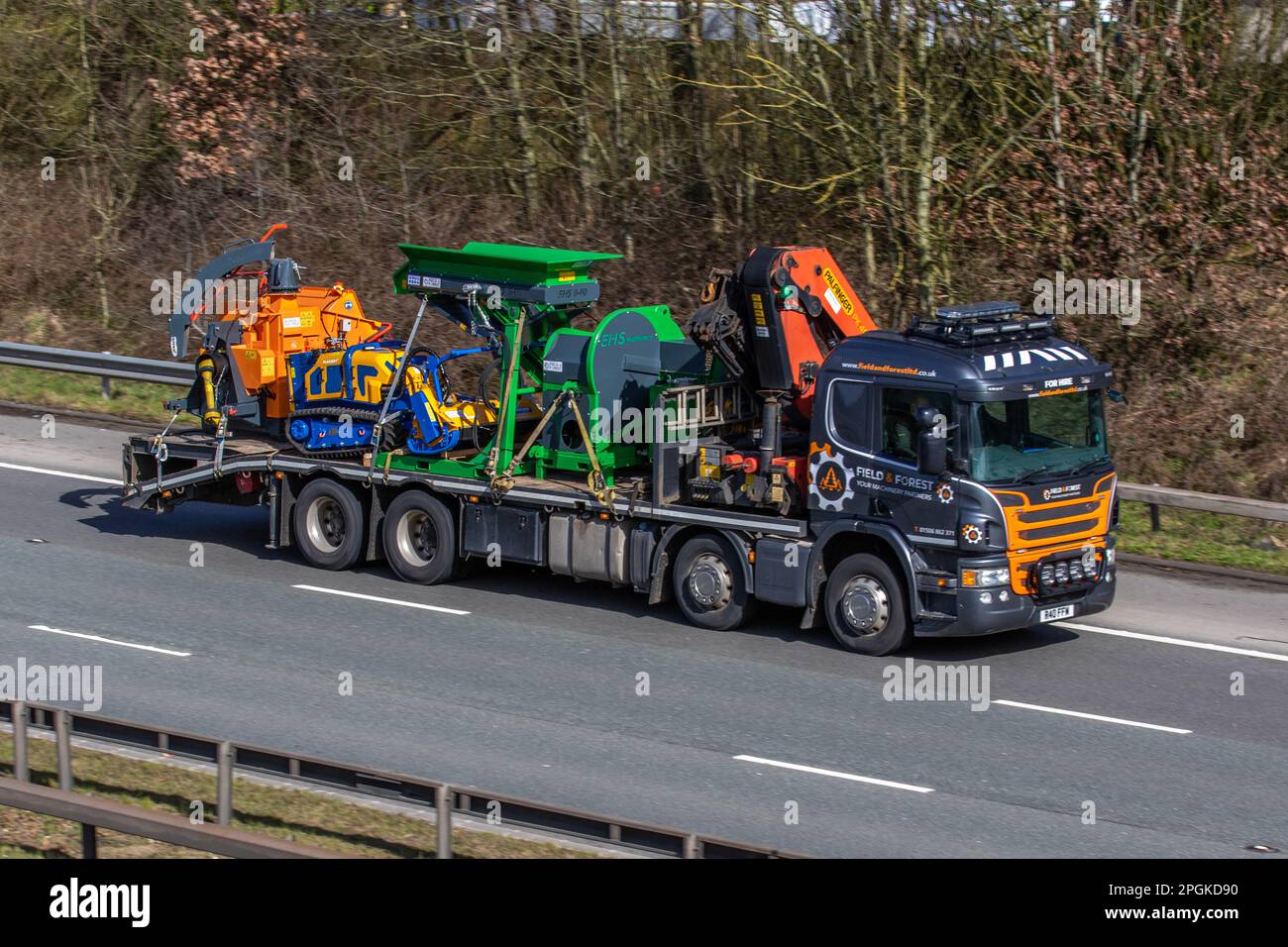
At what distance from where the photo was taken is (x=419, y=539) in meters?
16.3

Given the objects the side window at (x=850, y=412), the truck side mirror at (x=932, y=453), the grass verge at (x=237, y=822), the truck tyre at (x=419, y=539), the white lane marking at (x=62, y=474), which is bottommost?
the grass verge at (x=237, y=822)

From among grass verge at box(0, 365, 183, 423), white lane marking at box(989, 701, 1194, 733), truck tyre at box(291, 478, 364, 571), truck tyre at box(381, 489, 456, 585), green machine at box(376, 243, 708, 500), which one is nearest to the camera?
white lane marking at box(989, 701, 1194, 733)

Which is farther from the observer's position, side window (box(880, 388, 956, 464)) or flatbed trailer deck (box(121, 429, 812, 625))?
flatbed trailer deck (box(121, 429, 812, 625))

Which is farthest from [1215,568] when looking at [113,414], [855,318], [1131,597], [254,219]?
[254,219]

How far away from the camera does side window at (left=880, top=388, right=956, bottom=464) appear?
1328 cm

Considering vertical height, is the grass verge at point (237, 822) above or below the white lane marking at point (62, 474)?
below

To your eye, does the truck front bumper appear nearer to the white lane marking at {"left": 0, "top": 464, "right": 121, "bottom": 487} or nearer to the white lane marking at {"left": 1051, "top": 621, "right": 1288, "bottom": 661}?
the white lane marking at {"left": 1051, "top": 621, "right": 1288, "bottom": 661}

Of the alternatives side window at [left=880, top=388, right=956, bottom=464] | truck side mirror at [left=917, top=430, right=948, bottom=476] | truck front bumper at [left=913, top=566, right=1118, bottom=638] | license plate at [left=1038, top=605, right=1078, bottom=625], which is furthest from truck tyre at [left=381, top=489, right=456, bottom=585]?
license plate at [left=1038, top=605, right=1078, bottom=625]

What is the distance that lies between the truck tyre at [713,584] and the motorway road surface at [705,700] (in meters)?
0.18

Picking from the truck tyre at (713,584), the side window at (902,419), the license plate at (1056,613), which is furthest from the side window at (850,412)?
the license plate at (1056,613)

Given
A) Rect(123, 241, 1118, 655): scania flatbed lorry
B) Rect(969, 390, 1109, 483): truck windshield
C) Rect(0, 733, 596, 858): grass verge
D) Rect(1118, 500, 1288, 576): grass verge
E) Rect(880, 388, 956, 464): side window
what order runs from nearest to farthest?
1. Rect(0, 733, 596, 858): grass verge
2. Rect(969, 390, 1109, 483): truck windshield
3. Rect(123, 241, 1118, 655): scania flatbed lorry
4. Rect(880, 388, 956, 464): side window
5. Rect(1118, 500, 1288, 576): grass verge

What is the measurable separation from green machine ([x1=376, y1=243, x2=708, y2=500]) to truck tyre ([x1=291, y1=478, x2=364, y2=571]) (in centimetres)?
93

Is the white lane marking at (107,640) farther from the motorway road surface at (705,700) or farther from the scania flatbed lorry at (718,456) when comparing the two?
the scania flatbed lorry at (718,456)

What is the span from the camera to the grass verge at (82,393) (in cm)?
2364
